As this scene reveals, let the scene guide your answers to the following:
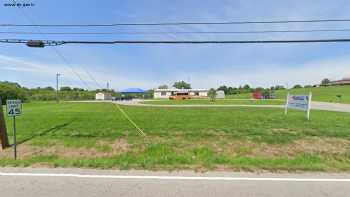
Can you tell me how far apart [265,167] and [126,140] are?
178 inches

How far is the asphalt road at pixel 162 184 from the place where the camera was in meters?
3.61

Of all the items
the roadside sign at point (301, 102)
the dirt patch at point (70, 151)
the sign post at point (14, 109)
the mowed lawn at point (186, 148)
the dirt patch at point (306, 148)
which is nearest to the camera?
the mowed lawn at point (186, 148)

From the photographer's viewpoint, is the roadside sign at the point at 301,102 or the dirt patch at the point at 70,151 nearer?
the dirt patch at the point at 70,151

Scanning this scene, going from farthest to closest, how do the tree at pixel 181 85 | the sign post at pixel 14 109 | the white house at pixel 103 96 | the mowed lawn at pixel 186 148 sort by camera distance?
the tree at pixel 181 85, the white house at pixel 103 96, the sign post at pixel 14 109, the mowed lawn at pixel 186 148

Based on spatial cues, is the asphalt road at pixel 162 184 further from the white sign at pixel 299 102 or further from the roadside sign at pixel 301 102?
the white sign at pixel 299 102

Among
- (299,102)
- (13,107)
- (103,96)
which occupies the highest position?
(13,107)

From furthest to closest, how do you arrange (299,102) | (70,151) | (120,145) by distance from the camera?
(299,102)
(120,145)
(70,151)

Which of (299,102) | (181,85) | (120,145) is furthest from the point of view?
(181,85)

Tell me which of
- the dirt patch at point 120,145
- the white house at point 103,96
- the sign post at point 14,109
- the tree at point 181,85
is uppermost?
the tree at point 181,85

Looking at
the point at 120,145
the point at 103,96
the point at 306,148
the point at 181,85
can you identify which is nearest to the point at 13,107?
the point at 120,145

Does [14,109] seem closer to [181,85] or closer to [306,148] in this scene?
[306,148]

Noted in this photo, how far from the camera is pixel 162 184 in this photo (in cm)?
395

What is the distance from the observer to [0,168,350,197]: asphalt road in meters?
3.61

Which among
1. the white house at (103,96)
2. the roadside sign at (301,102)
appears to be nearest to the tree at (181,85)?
the white house at (103,96)
